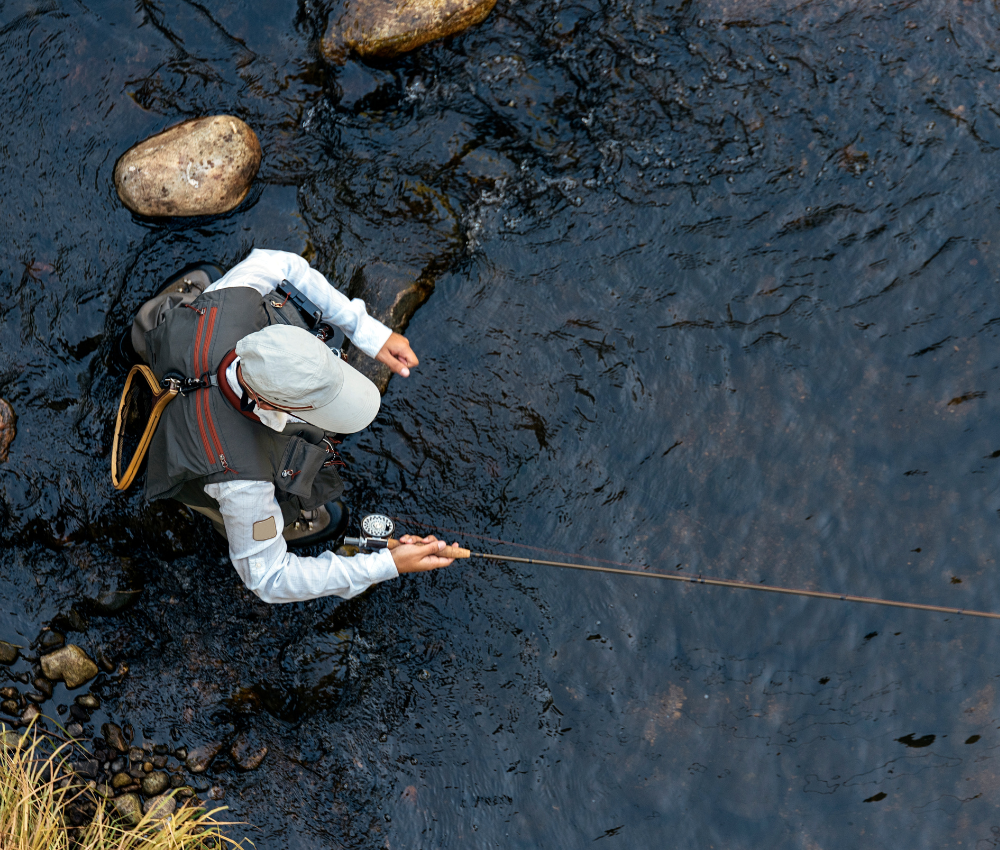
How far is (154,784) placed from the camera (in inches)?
173

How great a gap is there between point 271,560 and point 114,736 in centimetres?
208

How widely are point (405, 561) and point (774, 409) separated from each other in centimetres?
238

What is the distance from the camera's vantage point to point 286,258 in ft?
12.0

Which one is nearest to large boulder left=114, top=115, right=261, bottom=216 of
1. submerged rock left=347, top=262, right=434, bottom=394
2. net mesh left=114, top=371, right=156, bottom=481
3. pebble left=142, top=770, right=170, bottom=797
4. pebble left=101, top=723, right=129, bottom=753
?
submerged rock left=347, top=262, right=434, bottom=394

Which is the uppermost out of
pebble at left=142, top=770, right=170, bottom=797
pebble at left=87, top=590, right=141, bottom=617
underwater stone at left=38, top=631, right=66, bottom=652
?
pebble at left=87, top=590, right=141, bottom=617

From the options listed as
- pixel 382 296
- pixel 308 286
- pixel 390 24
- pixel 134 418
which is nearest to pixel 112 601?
pixel 134 418

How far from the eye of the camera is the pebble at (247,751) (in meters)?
4.42

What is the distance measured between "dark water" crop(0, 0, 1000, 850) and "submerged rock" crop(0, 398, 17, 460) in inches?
2.1

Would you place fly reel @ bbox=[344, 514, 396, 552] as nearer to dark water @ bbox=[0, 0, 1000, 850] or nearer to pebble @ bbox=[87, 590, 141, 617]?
dark water @ bbox=[0, 0, 1000, 850]

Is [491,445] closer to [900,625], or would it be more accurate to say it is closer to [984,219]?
[900,625]

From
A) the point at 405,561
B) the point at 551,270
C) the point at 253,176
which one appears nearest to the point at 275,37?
the point at 253,176

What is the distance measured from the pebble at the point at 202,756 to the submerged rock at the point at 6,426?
80.5 inches

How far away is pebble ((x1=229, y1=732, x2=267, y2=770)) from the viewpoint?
4.42 meters

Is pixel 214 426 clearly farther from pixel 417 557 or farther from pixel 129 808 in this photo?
pixel 129 808
